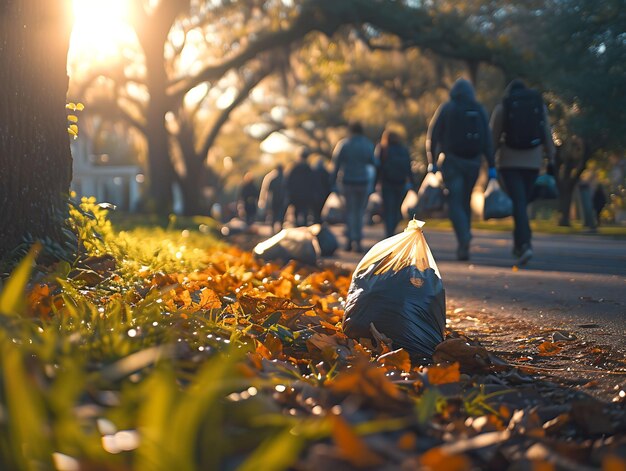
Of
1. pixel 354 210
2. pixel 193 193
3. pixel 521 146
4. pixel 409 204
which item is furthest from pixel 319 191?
pixel 193 193

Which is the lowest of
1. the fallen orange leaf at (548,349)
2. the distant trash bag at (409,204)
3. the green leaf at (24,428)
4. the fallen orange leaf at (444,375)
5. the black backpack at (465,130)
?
the fallen orange leaf at (548,349)

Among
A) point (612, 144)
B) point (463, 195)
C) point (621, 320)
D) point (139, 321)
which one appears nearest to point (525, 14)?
point (612, 144)

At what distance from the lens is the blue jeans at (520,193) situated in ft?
33.2

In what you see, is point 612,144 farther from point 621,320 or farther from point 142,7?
point 621,320

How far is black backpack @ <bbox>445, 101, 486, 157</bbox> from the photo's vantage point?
10367 millimetres

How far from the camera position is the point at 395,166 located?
13.4 meters

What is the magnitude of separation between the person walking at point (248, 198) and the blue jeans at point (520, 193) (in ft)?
60.6

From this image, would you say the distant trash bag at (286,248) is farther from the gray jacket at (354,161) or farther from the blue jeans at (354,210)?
the blue jeans at (354,210)

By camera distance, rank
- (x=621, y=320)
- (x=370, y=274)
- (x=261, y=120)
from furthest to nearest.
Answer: (x=261, y=120)
(x=621, y=320)
(x=370, y=274)

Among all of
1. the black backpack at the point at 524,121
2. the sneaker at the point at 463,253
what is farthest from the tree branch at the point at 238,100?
the black backpack at the point at 524,121

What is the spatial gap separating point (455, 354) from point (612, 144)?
70.6 feet

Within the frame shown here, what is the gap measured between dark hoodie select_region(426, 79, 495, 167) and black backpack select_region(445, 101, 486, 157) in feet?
0.17

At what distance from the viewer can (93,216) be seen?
20.6 ft

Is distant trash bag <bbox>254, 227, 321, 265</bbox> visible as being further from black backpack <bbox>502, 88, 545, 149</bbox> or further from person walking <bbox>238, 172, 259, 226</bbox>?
person walking <bbox>238, 172, 259, 226</bbox>
